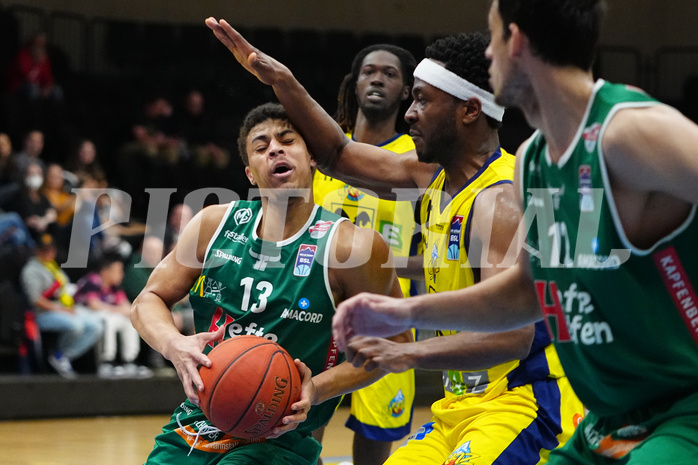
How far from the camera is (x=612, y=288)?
232cm

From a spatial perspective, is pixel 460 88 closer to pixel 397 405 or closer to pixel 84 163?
pixel 397 405

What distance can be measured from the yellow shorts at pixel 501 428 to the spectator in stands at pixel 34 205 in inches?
257

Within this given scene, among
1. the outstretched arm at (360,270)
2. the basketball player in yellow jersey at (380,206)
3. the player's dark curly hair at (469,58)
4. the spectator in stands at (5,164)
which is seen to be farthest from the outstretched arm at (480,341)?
the spectator in stands at (5,164)

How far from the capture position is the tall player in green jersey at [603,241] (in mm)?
2199

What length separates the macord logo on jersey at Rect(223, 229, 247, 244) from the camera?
367 centimetres

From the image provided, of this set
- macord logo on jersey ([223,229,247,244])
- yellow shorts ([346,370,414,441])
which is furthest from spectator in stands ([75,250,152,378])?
macord logo on jersey ([223,229,247,244])

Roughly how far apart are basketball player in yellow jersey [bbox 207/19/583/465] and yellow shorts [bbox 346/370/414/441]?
6.39ft

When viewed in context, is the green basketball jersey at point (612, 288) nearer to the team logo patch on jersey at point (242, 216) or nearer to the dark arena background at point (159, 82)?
the team logo patch on jersey at point (242, 216)

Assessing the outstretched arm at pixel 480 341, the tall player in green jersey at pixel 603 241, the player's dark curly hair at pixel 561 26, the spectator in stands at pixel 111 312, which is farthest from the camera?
the spectator in stands at pixel 111 312

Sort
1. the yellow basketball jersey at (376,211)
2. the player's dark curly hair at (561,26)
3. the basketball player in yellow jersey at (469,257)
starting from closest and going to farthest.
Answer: the player's dark curly hair at (561,26)
the basketball player in yellow jersey at (469,257)
the yellow basketball jersey at (376,211)

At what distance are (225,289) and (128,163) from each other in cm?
762

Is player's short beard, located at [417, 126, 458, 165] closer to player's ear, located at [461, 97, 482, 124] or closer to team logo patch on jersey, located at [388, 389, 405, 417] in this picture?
player's ear, located at [461, 97, 482, 124]

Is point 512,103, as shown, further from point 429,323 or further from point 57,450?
point 57,450

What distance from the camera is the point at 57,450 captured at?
716 cm
